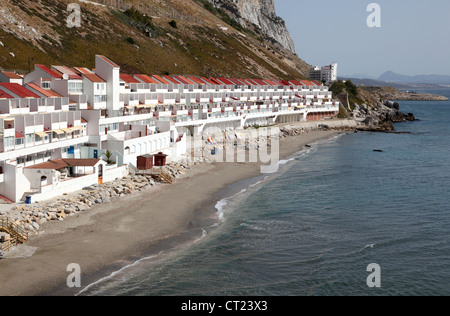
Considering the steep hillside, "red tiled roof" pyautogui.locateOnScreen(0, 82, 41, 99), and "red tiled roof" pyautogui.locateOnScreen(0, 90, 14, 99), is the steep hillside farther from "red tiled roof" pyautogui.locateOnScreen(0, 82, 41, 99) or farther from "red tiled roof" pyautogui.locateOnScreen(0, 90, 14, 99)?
"red tiled roof" pyautogui.locateOnScreen(0, 90, 14, 99)

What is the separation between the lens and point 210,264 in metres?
30.0

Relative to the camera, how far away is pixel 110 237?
33.1 metres

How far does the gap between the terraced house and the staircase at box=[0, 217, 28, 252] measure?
18.6 feet

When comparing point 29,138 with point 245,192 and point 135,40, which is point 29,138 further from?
point 135,40

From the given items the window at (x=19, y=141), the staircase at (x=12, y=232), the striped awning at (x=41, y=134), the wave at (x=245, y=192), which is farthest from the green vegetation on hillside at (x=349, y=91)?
the staircase at (x=12, y=232)

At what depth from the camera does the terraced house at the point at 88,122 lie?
39.9 metres

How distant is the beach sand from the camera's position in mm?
Result: 26406

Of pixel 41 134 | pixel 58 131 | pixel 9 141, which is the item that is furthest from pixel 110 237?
pixel 58 131

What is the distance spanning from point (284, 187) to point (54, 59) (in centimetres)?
6173

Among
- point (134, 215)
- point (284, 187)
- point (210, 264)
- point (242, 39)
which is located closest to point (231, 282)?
point (210, 264)

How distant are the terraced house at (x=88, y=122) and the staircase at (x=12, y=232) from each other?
5.67m

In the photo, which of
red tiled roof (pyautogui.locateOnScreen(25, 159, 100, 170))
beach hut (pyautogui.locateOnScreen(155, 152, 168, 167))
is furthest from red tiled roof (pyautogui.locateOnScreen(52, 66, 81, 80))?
red tiled roof (pyautogui.locateOnScreen(25, 159, 100, 170))

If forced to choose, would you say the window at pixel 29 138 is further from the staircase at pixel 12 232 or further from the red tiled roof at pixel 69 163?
the staircase at pixel 12 232

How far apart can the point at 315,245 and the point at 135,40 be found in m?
108
